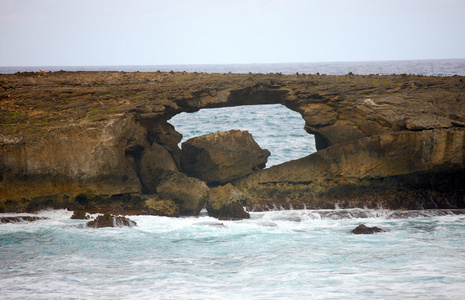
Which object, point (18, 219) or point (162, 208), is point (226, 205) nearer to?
point (162, 208)

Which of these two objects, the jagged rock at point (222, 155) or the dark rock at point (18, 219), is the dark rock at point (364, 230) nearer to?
the jagged rock at point (222, 155)

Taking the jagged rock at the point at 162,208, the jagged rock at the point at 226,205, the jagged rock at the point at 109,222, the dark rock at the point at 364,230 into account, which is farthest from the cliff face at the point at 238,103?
the dark rock at the point at 364,230

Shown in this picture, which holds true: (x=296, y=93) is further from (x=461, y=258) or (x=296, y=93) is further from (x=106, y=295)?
(x=106, y=295)

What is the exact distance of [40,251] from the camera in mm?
13445

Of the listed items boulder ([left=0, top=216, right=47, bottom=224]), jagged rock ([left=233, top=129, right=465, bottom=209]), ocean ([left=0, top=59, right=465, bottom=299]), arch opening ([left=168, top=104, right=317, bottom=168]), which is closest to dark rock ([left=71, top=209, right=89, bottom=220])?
ocean ([left=0, top=59, right=465, bottom=299])

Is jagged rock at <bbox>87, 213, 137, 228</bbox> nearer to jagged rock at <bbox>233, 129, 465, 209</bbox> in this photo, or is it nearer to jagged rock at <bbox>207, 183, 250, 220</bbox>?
jagged rock at <bbox>207, 183, 250, 220</bbox>

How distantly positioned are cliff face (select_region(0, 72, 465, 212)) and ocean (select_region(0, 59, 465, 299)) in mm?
1200

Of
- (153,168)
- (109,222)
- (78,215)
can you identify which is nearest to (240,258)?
(109,222)

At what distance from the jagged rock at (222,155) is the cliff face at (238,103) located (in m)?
0.59

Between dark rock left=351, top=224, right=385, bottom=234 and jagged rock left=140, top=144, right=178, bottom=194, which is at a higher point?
jagged rock left=140, top=144, right=178, bottom=194

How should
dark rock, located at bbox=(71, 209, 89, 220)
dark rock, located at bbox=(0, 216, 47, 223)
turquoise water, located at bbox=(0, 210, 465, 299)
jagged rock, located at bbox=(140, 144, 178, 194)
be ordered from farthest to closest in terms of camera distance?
jagged rock, located at bbox=(140, 144, 178, 194)
dark rock, located at bbox=(71, 209, 89, 220)
dark rock, located at bbox=(0, 216, 47, 223)
turquoise water, located at bbox=(0, 210, 465, 299)

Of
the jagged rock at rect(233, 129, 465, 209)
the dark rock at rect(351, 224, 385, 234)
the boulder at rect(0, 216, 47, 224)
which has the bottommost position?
the dark rock at rect(351, 224, 385, 234)

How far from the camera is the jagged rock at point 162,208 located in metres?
17.5

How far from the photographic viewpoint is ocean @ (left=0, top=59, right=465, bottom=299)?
10.3m
